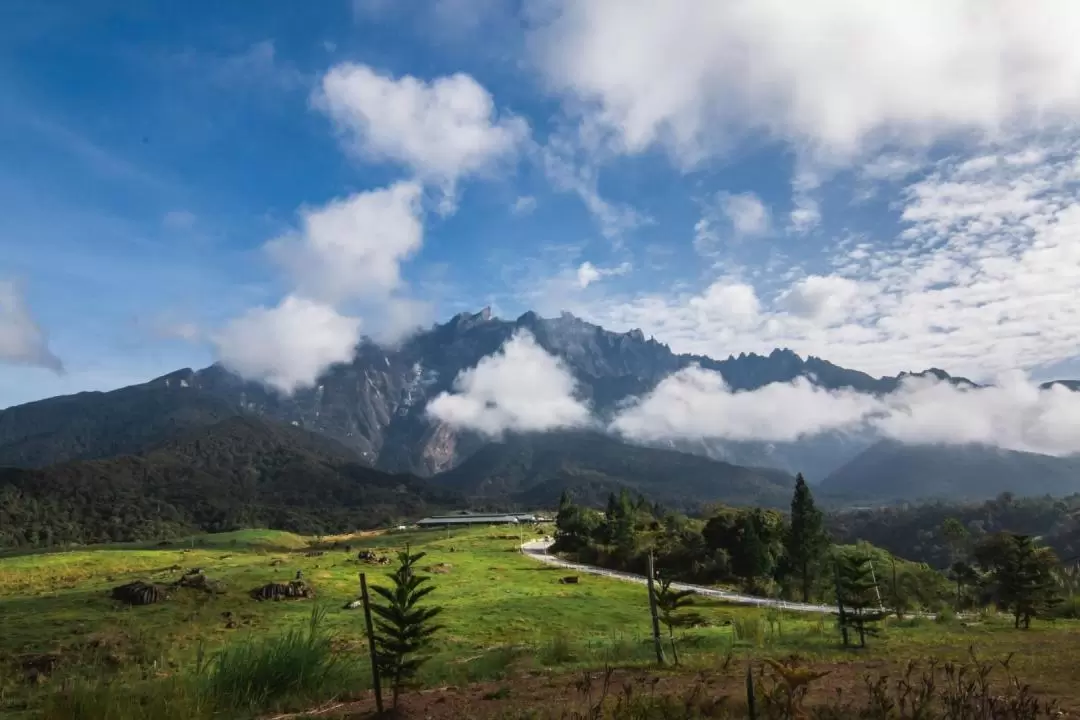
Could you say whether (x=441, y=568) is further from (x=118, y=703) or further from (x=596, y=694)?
(x=118, y=703)

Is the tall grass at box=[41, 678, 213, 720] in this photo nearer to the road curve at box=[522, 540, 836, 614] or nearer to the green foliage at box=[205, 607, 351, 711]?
the green foliage at box=[205, 607, 351, 711]

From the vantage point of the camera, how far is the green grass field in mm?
19844

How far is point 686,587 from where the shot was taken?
227 feet

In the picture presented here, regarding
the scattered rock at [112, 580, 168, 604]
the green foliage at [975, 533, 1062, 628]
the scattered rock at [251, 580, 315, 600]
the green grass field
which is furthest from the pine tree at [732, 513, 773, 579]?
the scattered rock at [112, 580, 168, 604]

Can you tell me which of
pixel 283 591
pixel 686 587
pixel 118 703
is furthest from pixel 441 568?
pixel 118 703

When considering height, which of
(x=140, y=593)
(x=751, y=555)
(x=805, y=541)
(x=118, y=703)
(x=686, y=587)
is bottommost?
(x=686, y=587)

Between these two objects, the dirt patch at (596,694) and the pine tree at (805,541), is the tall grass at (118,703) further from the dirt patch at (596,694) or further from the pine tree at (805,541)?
the pine tree at (805,541)

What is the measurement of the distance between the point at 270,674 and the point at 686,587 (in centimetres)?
6261

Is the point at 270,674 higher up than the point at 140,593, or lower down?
higher up

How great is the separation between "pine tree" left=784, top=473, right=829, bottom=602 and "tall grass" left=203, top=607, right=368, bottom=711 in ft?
210

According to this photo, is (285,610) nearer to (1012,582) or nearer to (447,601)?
(447,601)

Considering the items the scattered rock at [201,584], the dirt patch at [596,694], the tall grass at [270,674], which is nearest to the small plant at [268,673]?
the tall grass at [270,674]

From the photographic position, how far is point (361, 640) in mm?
30422

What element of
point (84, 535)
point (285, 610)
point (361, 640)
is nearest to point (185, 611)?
point (285, 610)
